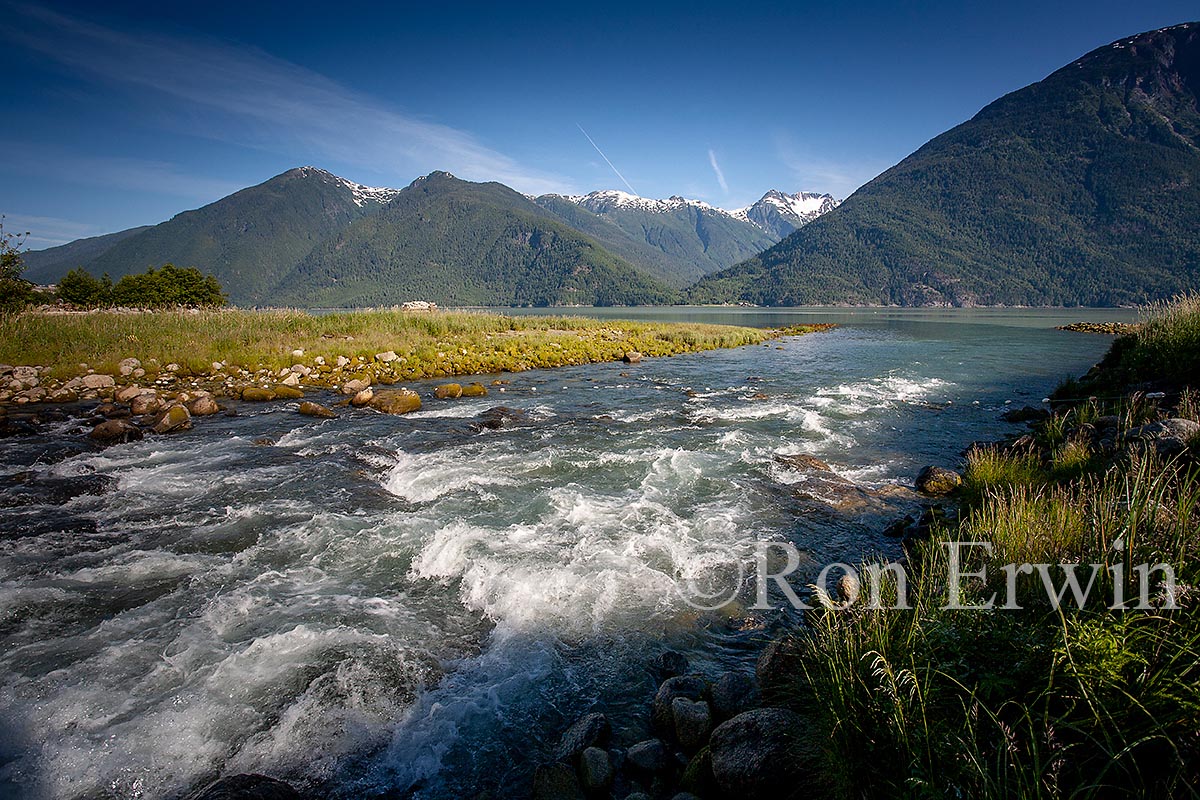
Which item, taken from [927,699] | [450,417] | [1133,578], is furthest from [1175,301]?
[450,417]

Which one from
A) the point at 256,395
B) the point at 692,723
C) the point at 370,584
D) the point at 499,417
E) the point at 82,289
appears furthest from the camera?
the point at 82,289

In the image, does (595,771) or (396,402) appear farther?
(396,402)

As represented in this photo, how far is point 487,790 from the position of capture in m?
4.02

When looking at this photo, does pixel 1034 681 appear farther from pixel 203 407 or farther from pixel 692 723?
pixel 203 407

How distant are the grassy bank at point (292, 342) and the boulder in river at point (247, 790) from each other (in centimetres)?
2107

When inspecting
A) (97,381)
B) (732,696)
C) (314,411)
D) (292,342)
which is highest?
(292,342)

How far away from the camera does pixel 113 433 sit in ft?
42.2

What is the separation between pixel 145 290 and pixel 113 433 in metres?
45.8

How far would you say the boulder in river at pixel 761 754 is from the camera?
3.34m

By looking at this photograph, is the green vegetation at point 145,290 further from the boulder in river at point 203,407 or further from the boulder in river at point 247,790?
the boulder in river at point 247,790

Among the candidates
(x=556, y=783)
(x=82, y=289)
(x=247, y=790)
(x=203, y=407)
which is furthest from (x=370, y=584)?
(x=82, y=289)

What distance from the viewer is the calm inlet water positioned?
4402mm

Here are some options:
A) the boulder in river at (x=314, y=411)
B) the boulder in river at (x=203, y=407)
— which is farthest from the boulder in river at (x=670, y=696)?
the boulder in river at (x=203, y=407)

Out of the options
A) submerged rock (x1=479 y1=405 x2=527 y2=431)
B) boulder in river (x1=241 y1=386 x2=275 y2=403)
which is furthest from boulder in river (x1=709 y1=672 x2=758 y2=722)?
boulder in river (x1=241 y1=386 x2=275 y2=403)
